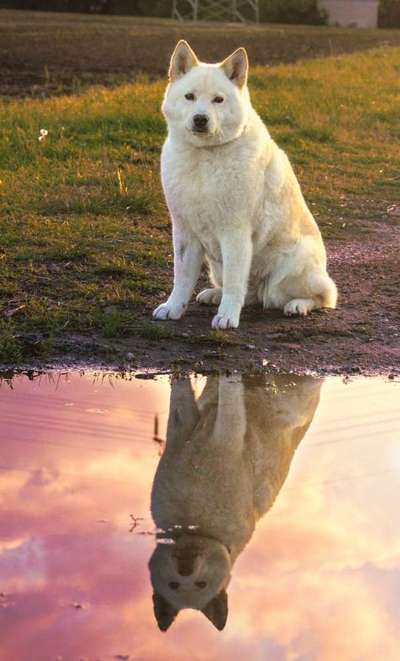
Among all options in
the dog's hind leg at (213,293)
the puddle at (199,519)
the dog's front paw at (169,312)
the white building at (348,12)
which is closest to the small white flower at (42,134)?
the dog's hind leg at (213,293)

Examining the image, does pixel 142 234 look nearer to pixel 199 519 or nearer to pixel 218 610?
pixel 199 519

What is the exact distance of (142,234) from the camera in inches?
345

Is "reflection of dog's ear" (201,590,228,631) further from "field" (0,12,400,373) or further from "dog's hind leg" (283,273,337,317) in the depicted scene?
"dog's hind leg" (283,273,337,317)

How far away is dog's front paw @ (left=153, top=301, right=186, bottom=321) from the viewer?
6668 mm

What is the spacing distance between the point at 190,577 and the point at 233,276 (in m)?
2.93

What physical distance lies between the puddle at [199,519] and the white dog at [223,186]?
97 cm

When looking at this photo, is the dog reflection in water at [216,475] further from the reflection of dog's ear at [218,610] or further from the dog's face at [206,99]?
the dog's face at [206,99]

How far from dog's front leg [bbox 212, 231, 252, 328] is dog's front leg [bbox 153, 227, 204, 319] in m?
0.23

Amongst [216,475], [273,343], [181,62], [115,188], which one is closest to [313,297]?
[273,343]

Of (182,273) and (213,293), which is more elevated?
(182,273)

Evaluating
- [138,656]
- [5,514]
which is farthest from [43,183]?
[138,656]

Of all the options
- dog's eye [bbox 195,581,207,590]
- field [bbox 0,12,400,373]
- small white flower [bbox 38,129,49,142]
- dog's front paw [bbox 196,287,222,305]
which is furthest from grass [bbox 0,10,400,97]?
dog's eye [bbox 195,581,207,590]

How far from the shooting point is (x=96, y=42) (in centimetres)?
3028

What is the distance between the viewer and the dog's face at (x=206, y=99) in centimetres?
623
